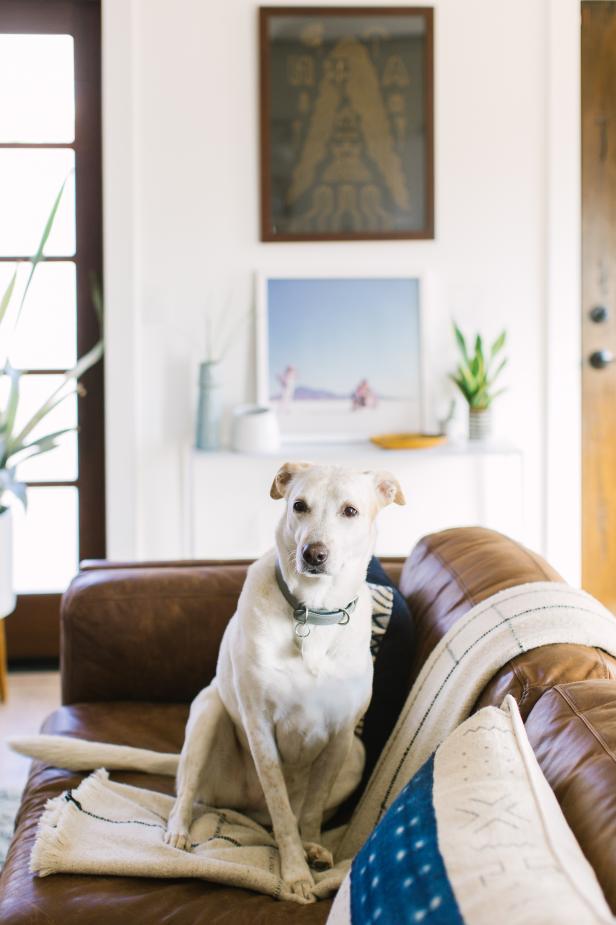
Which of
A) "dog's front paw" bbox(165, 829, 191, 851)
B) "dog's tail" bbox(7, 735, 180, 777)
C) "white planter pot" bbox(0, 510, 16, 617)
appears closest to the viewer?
"dog's front paw" bbox(165, 829, 191, 851)

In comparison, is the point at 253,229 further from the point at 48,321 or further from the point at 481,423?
the point at 481,423

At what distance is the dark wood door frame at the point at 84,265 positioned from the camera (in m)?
3.85

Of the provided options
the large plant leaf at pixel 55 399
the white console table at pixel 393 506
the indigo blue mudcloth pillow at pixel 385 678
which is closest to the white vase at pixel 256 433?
the white console table at pixel 393 506

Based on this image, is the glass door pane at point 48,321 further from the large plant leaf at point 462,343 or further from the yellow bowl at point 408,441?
the large plant leaf at point 462,343

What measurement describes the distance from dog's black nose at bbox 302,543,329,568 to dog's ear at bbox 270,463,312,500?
0.57ft

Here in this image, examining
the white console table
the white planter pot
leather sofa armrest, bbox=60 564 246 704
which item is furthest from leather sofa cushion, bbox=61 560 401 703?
the white console table

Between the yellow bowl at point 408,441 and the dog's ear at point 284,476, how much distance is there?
6.52ft

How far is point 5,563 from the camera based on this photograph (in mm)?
3318

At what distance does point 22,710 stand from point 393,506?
1.51 metres

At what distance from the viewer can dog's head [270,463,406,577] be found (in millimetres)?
1572

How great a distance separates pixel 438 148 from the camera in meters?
3.92

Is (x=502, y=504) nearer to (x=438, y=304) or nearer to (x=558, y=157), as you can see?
(x=438, y=304)

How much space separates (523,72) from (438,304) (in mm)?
901

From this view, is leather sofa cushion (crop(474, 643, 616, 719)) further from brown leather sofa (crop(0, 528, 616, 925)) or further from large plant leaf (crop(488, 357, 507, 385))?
large plant leaf (crop(488, 357, 507, 385))
